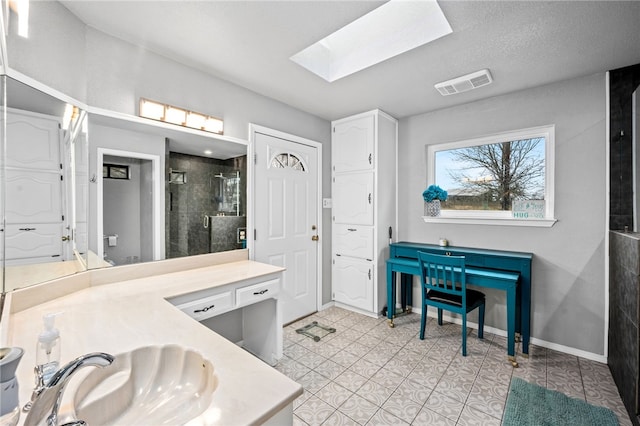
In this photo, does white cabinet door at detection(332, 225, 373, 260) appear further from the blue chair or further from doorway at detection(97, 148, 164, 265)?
doorway at detection(97, 148, 164, 265)

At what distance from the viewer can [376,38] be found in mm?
2137

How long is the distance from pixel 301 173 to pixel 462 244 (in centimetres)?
191

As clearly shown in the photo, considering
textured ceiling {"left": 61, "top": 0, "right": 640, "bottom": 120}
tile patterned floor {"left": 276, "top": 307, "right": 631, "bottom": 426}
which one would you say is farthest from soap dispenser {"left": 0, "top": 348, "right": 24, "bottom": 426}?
textured ceiling {"left": 61, "top": 0, "right": 640, "bottom": 120}

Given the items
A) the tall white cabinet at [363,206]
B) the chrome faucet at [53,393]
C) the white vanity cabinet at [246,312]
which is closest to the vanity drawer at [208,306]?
the white vanity cabinet at [246,312]

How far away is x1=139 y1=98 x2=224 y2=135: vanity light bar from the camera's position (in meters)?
2.02

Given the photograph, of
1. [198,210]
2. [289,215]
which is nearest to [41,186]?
[198,210]

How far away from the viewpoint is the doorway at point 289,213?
9.14 ft

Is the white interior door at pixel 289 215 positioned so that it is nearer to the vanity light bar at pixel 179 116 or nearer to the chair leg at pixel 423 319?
the vanity light bar at pixel 179 116

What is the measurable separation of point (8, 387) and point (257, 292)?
1582 mm

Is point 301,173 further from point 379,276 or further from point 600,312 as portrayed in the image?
point 600,312

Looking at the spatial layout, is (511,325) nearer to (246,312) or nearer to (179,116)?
(246,312)

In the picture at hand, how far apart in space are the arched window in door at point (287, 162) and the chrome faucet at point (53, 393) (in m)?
2.42

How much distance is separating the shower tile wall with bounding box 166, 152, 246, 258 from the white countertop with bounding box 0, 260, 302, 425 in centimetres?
36

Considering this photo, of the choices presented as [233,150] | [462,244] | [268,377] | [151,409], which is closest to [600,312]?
[462,244]
